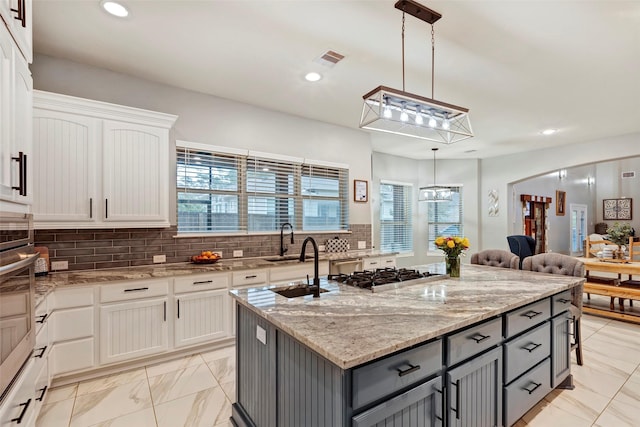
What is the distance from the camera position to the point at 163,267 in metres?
3.29

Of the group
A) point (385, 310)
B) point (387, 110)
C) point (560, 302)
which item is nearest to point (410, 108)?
point (387, 110)

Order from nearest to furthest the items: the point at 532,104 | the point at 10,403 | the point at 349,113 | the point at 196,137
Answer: the point at 10,403, the point at 196,137, the point at 532,104, the point at 349,113

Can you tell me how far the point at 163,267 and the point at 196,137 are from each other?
1.55 m

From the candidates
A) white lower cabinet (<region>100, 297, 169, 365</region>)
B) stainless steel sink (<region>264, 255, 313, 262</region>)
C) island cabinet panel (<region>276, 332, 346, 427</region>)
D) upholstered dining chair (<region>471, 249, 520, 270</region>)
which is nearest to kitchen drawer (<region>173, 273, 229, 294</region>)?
white lower cabinet (<region>100, 297, 169, 365</region>)

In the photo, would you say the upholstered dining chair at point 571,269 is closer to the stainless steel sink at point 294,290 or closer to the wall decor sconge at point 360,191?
the stainless steel sink at point 294,290

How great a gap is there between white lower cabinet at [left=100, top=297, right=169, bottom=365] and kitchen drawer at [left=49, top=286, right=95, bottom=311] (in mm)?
140

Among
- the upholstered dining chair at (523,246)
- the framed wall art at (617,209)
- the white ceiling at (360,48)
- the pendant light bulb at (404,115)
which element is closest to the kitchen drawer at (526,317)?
the pendant light bulb at (404,115)

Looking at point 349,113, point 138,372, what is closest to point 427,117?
point 349,113

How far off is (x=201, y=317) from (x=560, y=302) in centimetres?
Answer: 321

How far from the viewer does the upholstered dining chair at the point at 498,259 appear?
10.9 ft

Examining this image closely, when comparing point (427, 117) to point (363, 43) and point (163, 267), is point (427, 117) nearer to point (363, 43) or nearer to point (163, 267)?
point (363, 43)

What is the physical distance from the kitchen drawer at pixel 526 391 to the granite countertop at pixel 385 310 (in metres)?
0.56

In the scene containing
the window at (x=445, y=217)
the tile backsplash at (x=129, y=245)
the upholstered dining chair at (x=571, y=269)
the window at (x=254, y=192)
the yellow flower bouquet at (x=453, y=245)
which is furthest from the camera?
the window at (x=445, y=217)

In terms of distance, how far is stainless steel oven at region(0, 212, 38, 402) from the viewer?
1312 mm
